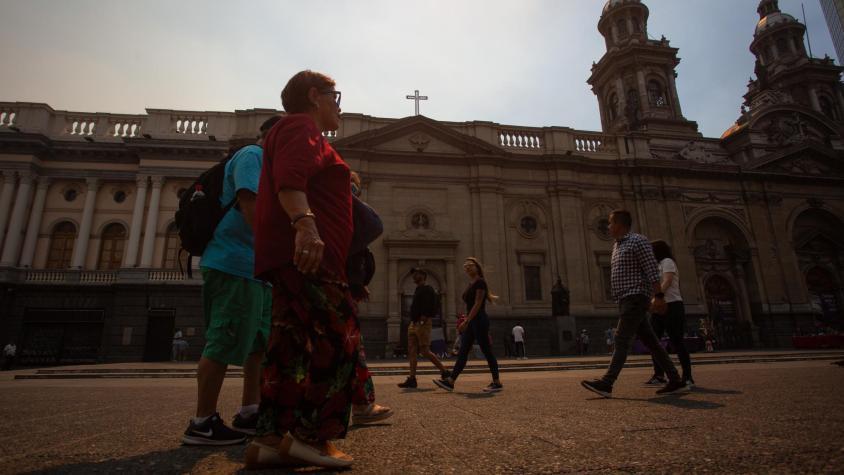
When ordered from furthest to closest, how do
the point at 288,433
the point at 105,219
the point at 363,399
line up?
the point at 105,219 < the point at 363,399 < the point at 288,433

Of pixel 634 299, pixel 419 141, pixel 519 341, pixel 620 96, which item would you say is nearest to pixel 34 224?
pixel 419 141

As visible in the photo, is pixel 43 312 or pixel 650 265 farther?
pixel 43 312

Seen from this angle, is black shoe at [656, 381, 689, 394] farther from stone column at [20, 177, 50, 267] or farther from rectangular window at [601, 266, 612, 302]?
stone column at [20, 177, 50, 267]

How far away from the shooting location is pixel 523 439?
214 centimetres

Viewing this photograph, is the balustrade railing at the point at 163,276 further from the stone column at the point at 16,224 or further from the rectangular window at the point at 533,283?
the rectangular window at the point at 533,283

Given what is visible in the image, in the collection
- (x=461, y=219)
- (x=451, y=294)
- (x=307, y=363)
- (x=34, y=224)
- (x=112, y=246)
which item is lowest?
(x=307, y=363)

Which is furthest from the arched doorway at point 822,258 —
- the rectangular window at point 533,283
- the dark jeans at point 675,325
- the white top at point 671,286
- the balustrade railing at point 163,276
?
the balustrade railing at point 163,276

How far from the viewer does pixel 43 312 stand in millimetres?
18891

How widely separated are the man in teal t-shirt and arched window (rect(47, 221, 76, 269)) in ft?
76.3

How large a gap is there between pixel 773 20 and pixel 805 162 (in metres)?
23.2

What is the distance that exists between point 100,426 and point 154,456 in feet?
3.98

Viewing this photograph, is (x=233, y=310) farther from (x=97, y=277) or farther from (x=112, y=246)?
(x=112, y=246)

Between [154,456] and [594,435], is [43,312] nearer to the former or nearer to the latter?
[154,456]

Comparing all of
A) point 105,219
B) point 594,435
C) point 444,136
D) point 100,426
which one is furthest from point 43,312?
point 594,435
